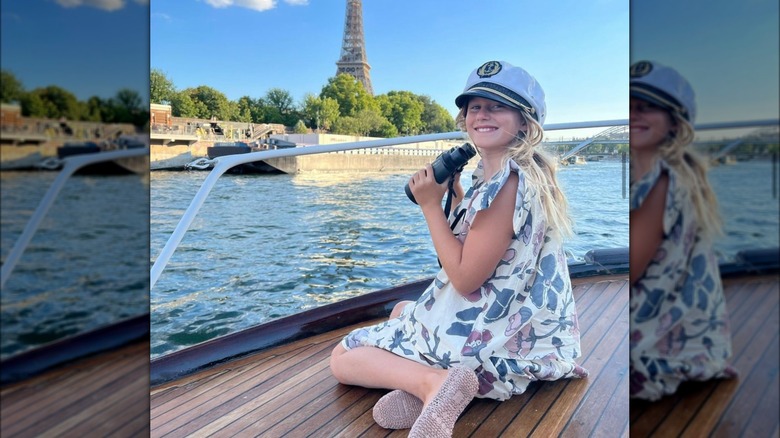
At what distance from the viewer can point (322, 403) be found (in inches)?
39.1

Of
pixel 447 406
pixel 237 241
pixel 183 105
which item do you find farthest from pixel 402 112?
pixel 447 406

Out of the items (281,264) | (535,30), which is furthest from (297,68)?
(281,264)

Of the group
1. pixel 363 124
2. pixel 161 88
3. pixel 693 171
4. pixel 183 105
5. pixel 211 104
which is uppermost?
pixel 161 88

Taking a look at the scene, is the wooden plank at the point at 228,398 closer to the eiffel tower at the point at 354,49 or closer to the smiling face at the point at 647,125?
the smiling face at the point at 647,125

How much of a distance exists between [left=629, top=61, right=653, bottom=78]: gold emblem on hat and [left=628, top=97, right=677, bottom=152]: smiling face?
0.01 meters

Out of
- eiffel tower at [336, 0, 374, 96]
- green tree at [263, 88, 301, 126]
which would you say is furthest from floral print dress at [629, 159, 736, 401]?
eiffel tower at [336, 0, 374, 96]

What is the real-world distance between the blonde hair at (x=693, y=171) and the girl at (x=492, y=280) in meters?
0.58

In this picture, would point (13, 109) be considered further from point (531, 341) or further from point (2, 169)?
point (531, 341)

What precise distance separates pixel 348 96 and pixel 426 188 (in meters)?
26.6

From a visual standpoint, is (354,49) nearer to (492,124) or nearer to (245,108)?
(245,108)

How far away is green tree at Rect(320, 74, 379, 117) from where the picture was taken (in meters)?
26.6

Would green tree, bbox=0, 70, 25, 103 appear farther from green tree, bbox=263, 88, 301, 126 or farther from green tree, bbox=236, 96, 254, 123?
green tree, bbox=263, 88, 301, 126

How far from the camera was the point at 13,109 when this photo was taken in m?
0.29

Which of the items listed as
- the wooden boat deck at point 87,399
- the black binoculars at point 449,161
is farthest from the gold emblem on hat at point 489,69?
the wooden boat deck at point 87,399
